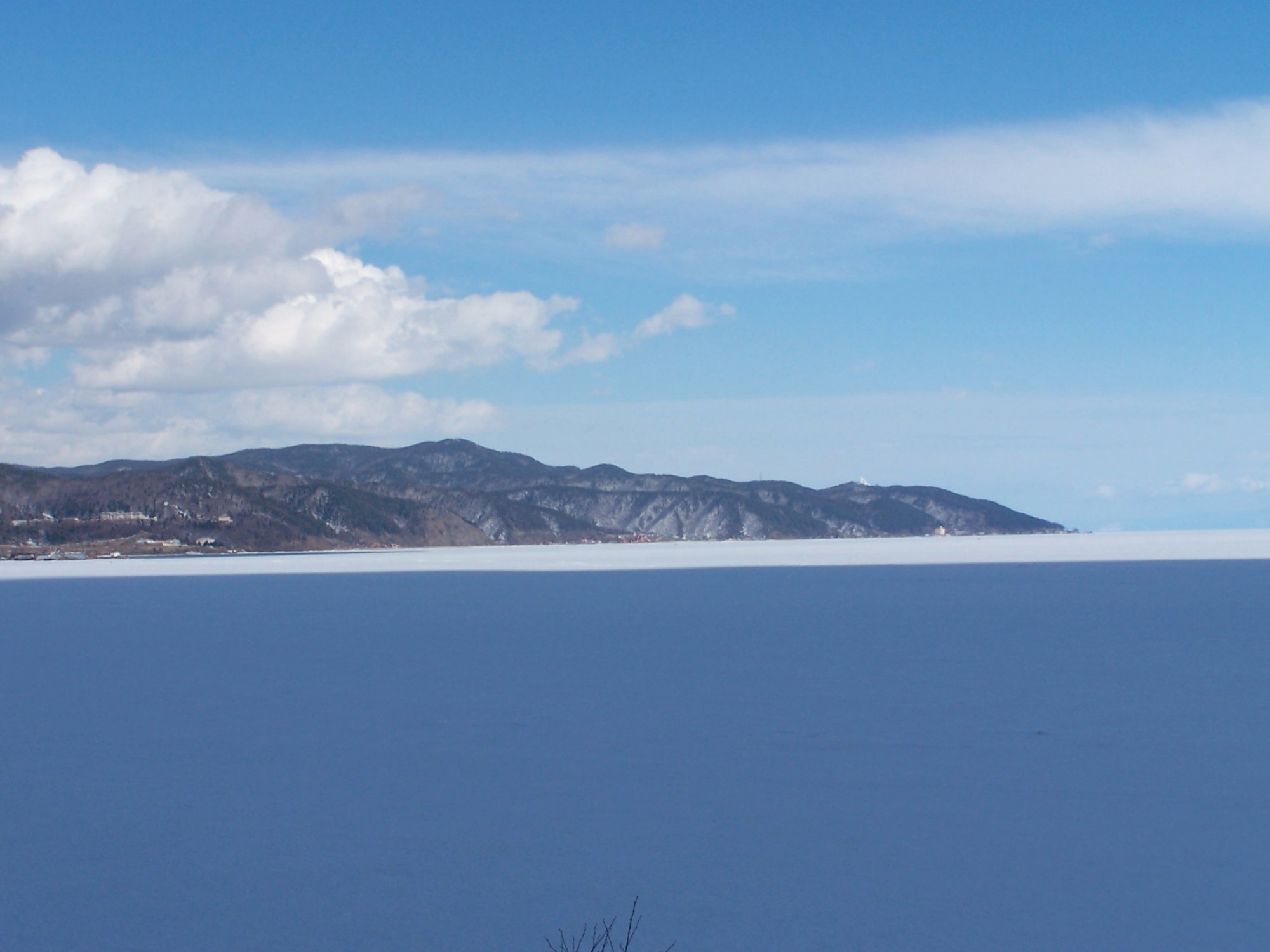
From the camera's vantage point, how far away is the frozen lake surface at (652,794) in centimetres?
609

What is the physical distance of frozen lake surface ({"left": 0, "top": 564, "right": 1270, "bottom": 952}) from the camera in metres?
6.09

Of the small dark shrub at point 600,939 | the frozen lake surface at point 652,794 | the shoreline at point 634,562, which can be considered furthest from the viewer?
the shoreline at point 634,562

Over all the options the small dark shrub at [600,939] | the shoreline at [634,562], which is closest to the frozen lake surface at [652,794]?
the small dark shrub at [600,939]

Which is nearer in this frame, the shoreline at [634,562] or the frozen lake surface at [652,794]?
the frozen lake surface at [652,794]

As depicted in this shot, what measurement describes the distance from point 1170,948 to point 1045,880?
0.92m

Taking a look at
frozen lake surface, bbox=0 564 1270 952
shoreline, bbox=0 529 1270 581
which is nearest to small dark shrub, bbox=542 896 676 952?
frozen lake surface, bbox=0 564 1270 952

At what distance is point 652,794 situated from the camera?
838 centimetres

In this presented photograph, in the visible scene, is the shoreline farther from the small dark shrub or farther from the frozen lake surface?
the small dark shrub

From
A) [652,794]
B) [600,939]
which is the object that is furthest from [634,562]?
[600,939]

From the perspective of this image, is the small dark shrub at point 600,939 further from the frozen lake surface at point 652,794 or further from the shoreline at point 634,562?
the shoreline at point 634,562

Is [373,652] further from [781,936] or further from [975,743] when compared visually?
[781,936]

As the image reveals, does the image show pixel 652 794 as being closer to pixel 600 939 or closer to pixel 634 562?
pixel 600 939

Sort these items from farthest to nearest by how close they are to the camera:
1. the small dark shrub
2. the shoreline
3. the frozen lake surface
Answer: the shoreline → the frozen lake surface → the small dark shrub

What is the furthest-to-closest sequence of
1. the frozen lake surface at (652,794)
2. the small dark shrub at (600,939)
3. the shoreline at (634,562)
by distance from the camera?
the shoreline at (634,562), the frozen lake surface at (652,794), the small dark shrub at (600,939)
